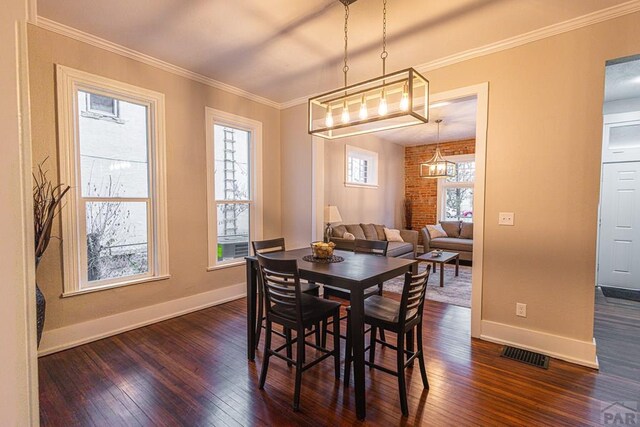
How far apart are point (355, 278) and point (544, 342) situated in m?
2.02

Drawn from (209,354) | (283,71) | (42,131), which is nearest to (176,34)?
(283,71)

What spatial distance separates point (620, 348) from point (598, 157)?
1745mm

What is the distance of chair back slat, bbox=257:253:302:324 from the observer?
2.07 m

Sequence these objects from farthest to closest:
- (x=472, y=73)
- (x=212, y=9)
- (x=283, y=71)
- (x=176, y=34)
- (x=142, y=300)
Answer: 1. (x=283, y=71)
2. (x=142, y=300)
3. (x=472, y=73)
4. (x=176, y=34)
5. (x=212, y=9)

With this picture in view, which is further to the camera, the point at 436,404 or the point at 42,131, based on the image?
the point at 42,131

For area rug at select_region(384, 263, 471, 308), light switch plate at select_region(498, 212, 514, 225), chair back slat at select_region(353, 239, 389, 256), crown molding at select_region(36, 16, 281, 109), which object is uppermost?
crown molding at select_region(36, 16, 281, 109)

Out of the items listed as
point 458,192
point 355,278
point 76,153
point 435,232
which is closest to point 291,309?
point 355,278

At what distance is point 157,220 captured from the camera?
3.42 m

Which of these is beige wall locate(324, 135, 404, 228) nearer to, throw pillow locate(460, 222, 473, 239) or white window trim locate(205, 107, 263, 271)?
throw pillow locate(460, 222, 473, 239)

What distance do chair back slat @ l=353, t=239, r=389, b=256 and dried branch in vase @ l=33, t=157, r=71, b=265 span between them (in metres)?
2.62

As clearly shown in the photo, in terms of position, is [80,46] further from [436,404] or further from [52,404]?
[436,404]

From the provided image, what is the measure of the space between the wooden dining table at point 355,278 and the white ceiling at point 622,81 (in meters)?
3.14

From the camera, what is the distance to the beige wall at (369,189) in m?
6.08

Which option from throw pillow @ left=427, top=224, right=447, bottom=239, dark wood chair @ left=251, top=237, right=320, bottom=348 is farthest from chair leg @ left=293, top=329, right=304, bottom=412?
throw pillow @ left=427, top=224, right=447, bottom=239
